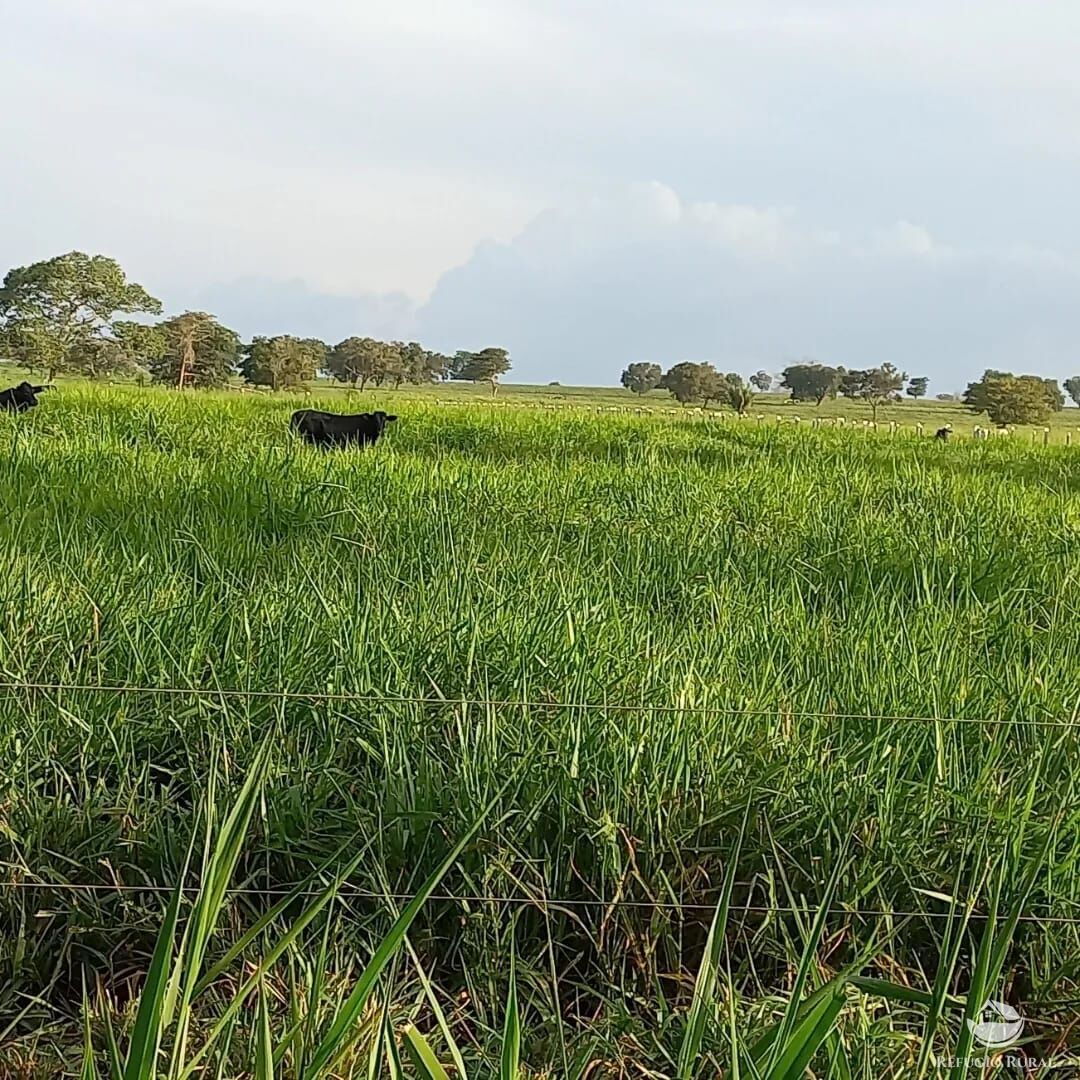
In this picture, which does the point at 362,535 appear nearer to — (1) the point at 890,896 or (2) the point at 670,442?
(1) the point at 890,896

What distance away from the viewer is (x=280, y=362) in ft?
71.5

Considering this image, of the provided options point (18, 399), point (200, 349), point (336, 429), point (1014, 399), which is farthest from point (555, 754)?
point (1014, 399)

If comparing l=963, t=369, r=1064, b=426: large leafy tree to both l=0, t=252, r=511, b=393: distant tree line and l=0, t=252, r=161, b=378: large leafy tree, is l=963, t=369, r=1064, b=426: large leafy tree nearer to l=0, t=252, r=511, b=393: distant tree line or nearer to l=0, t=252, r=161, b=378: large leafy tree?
l=0, t=252, r=511, b=393: distant tree line

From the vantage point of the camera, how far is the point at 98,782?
1549mm

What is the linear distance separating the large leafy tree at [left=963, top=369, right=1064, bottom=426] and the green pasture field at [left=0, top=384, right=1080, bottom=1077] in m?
38.3

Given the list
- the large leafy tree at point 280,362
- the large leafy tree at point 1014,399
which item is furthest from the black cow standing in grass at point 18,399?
the large leafy tree at point 1014,399

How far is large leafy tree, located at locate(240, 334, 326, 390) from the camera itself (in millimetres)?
21253

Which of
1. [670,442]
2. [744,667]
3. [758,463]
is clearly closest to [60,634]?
[744,667]

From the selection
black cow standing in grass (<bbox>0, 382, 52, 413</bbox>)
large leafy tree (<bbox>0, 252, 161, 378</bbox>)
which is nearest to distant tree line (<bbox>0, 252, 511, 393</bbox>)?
large leafy tree (<bbox>0, 252, 161, 378</bbox>)

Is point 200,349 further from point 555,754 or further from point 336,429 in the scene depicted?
point 555,754

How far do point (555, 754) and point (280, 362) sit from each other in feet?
70.4

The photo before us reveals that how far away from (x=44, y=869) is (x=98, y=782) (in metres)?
0.18

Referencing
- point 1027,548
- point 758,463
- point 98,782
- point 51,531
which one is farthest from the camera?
point 758,463

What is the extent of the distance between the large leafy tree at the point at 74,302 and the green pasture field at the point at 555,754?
25.7m
